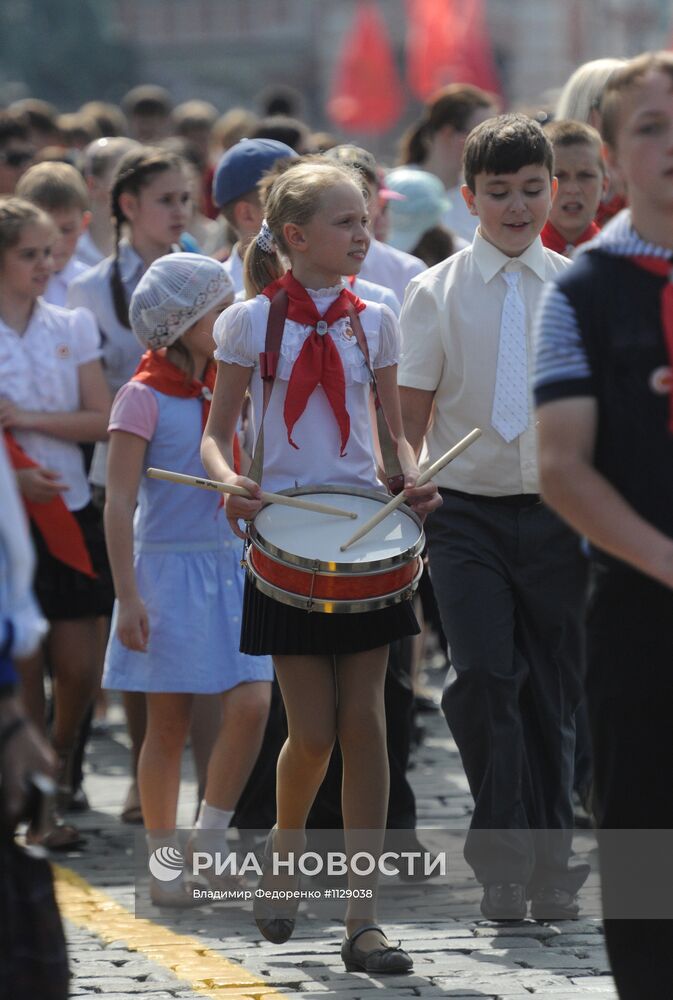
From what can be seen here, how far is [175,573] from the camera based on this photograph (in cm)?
612

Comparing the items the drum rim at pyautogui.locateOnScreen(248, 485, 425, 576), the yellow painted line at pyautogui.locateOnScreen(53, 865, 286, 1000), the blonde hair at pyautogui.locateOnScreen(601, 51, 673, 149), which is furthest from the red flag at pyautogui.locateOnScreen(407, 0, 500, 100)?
the blonde hair at pyautogui.locateOnScreen(601, 51, 673, 149)

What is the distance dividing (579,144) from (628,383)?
3211mm

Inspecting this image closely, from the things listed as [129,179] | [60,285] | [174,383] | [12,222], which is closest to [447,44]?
[60,285]

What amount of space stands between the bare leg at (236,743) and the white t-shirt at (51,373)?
53.4 inches

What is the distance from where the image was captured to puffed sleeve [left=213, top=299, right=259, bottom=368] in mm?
5172

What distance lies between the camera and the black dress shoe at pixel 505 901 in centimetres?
557

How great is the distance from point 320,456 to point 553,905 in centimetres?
153

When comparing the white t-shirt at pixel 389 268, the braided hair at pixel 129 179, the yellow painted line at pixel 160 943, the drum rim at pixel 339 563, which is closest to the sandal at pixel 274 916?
the yellow painted line at pixel 160 943

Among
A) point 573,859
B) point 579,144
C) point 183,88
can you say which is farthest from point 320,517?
point 183,88

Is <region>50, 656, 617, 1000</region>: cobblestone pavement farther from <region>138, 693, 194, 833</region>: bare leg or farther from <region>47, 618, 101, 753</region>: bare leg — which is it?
<region>47, 618, 101, 753</region>: bare leg

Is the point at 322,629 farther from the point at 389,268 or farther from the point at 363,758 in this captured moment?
the point at 389,268

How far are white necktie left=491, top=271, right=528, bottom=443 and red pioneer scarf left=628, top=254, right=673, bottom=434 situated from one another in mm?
1940

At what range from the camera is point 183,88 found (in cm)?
8675

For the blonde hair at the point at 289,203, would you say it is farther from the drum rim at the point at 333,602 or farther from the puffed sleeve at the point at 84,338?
the puffed sleeve at the point at 84,338
